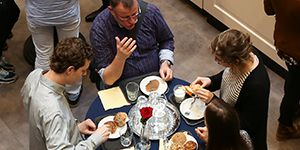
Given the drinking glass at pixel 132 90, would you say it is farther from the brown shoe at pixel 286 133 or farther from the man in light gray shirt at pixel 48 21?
the brown shoe at pixel 286 133

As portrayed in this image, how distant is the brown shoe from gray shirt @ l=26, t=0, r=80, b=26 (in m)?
1.64

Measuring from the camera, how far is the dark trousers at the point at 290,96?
3199 millimetres

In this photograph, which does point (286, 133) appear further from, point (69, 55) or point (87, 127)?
point (69, 55)

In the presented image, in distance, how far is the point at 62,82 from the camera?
2.50m

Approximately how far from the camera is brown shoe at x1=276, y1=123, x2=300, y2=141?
356cm

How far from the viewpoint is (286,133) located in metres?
3.58

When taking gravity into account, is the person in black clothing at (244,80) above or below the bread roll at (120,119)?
above

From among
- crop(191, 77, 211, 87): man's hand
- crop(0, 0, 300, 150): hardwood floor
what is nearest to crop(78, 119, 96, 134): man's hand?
crop(191, 77, 211, 87): man's hand

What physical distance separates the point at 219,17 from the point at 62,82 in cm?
219

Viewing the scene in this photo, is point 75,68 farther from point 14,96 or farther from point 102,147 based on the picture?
point 14,96

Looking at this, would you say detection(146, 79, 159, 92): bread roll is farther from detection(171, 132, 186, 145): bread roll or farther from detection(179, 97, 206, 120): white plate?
detection(171, 132, 186, 145): bread roll

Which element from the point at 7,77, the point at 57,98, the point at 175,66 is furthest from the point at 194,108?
the point at 7,77

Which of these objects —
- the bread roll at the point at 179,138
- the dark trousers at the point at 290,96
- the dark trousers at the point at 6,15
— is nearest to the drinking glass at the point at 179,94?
the bread roll at the point at 179,138

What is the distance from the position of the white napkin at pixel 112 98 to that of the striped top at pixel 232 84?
56cm
